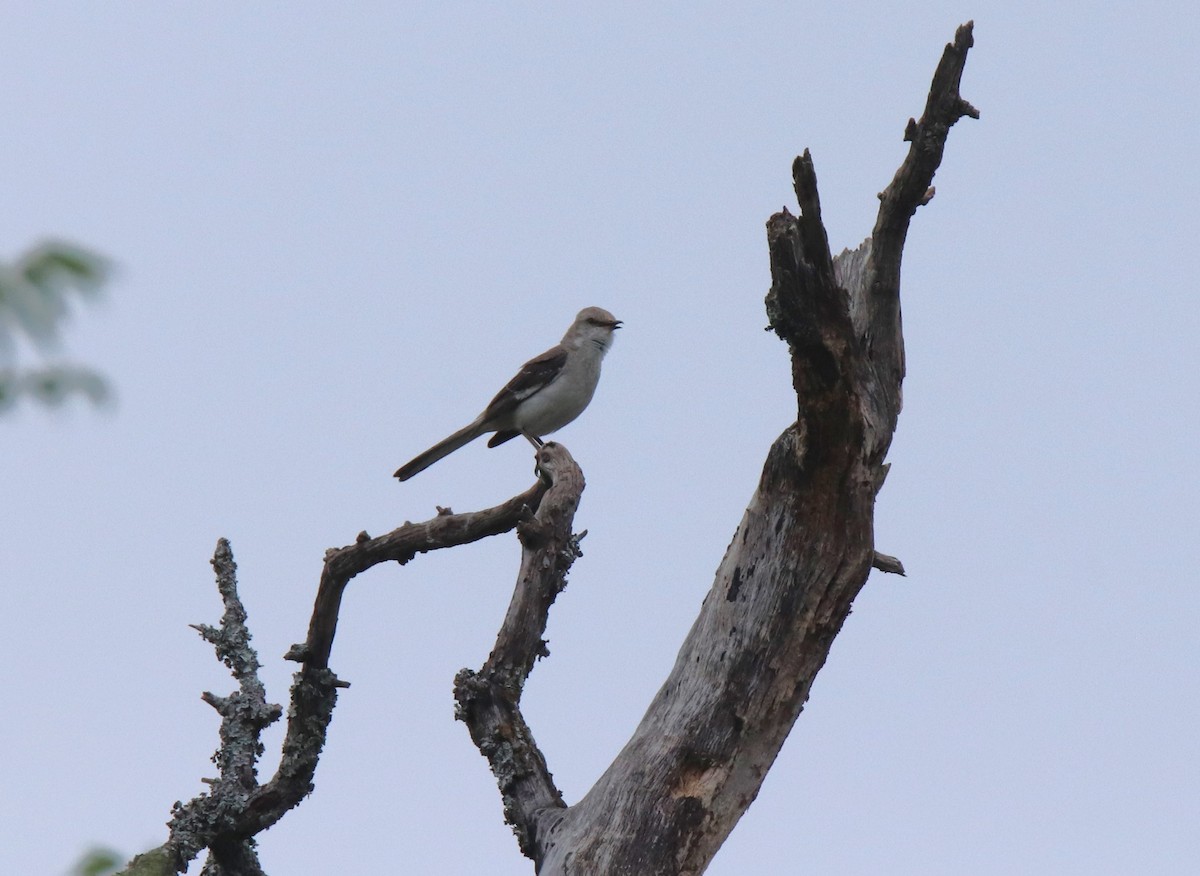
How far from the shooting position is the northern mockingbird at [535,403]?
8539mm

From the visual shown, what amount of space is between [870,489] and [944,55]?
157 cm

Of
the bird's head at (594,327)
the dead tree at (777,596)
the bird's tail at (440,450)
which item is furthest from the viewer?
the bird's head at (594,327)

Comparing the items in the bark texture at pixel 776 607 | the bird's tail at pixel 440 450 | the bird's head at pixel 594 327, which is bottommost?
the bark texture at pixel 776 607

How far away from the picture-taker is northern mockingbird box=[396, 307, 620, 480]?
8539mm

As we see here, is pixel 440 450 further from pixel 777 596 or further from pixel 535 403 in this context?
pixel 777 596

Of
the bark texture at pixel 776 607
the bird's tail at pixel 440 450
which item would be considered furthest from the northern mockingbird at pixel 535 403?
the bark texture at pixel 776 607

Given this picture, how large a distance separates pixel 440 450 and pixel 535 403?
719 millimetres

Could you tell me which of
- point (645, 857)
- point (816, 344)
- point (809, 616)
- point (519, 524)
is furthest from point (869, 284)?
point (645, 857)

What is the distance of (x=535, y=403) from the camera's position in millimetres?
8531

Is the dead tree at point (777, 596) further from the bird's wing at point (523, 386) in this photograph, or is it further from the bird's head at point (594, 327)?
the bird's head at point (594, 327)

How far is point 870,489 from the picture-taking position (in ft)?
15.5

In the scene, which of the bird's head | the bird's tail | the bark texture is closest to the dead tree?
the bark texture

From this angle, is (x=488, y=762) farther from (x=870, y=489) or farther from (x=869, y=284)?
(x=869, y=284)

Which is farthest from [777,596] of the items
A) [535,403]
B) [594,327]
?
[594,327]
